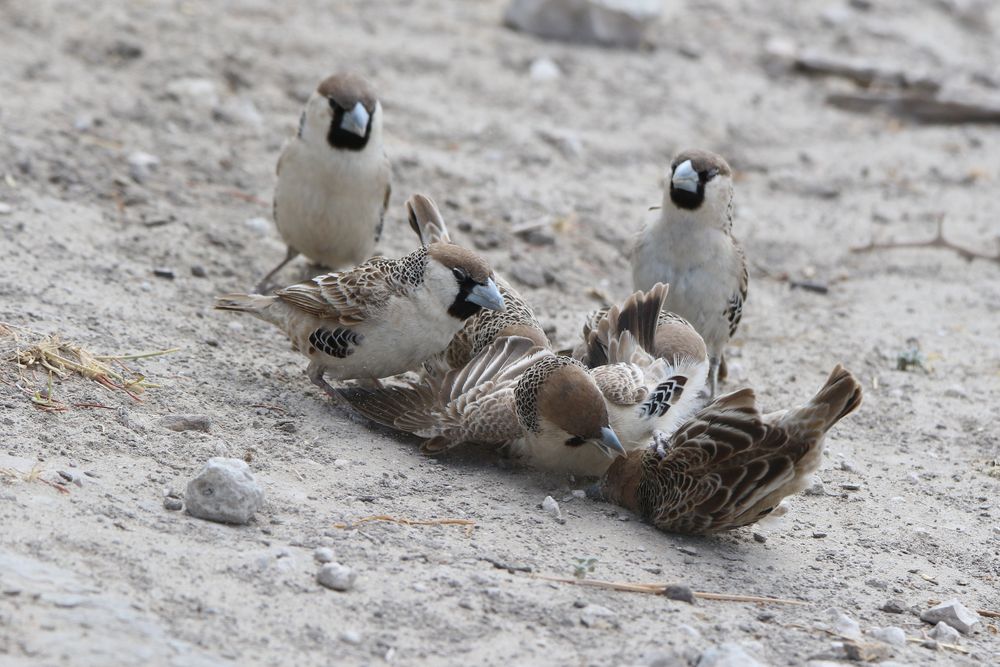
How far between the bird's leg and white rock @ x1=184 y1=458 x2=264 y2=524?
122 inches

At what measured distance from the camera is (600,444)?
536 centimetres

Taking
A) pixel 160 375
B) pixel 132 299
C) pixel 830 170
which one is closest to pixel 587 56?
pixel 830 170

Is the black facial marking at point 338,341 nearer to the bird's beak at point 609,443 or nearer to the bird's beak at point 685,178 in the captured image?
the bird's beak at point 609,443

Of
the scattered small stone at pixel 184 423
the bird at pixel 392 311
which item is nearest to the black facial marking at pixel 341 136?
the bird at pixel 392 311

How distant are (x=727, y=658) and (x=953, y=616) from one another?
1.21 meters

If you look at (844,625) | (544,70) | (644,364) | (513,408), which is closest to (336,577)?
(513,408)

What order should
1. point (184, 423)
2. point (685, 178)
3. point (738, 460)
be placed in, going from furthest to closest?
point (685, 178) → point (184, 423) → point (738, 460)

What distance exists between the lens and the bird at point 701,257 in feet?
23.5

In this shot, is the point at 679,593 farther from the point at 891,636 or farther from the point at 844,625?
the point at 891,636

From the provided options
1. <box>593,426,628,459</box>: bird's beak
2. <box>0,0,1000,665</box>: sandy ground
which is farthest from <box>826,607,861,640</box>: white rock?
<box>593,426,628,459</box>: bird's beak

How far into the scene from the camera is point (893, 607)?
4863mm

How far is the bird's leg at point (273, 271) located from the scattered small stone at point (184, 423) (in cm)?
221

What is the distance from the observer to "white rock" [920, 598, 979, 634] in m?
4.77

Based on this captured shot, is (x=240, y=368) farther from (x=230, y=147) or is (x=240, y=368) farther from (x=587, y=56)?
(x=587, y=56)
